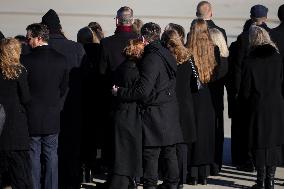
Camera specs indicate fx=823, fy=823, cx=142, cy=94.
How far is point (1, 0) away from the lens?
73.1ft

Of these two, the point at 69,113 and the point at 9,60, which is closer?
the point at 9,60

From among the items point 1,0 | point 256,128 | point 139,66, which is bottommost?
point 256,128

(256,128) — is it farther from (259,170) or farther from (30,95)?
(30,95)

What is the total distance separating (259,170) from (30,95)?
7.91 feet

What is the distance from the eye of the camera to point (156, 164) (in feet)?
24.1

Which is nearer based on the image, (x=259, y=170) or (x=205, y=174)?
(x=259, y=170)

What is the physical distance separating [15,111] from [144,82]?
1158mm

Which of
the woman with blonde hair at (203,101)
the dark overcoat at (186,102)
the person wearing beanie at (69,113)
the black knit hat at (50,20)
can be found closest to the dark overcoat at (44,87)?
the person wearing beanie at (69,113)

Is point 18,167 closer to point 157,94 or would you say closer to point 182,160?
point 157,94

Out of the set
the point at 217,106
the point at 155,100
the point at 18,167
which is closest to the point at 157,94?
the point at 155,100

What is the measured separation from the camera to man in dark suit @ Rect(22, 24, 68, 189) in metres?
7.32

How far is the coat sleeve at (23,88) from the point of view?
710 cm

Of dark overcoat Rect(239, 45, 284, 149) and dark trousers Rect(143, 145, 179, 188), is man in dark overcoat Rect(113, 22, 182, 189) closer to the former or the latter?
dark trousers Rect(143, 145, 179, 188)

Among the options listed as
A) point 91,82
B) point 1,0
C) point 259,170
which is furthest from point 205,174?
point 1,0
